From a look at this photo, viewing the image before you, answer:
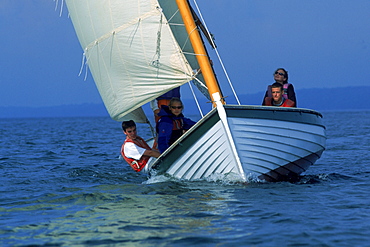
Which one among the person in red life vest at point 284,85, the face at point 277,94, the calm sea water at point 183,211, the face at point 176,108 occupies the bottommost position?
the calm sea water at point 183,211

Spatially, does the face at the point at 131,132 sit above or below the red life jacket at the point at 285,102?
below

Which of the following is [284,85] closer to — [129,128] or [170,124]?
[170,124]

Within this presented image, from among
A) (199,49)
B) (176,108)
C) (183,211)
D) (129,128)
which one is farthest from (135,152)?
(183,211)

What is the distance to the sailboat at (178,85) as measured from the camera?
9.13m

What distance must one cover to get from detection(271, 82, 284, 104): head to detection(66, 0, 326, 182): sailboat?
0.59 metres

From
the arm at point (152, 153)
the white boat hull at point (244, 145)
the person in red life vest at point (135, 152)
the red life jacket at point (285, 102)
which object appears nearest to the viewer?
the white boat hull at point (244, 145)

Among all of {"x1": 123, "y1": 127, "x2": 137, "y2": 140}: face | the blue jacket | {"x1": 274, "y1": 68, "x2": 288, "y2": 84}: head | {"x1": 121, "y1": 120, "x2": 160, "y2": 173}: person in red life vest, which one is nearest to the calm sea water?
{"x1": 121, "y1": 120, "x2": 160, "y2": 173}: person in red life vest

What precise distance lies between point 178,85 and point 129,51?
1278 mm

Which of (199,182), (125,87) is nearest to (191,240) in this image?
(199,182)

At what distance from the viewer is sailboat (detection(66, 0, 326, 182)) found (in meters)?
9.13

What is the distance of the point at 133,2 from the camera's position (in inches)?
Answer: 409

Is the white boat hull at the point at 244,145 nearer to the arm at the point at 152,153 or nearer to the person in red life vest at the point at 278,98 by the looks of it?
the person in red life vest at the point at 278,98

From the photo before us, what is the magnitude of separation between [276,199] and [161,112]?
9.94 ft

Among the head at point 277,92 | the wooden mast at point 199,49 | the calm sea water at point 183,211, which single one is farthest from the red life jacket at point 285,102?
the calm sea water at point 183,211
